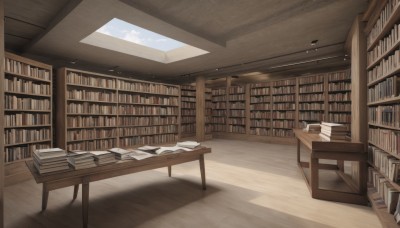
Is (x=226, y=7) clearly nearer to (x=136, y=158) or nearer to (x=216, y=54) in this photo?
(x=216, y=54)

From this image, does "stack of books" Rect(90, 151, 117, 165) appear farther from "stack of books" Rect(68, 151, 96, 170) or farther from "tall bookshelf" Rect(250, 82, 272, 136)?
"tall bookshelf" Rect(250, 82, 272, 136)

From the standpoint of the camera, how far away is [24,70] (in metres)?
3.73

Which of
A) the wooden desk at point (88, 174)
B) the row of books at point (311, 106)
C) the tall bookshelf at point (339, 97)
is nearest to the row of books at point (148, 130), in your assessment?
the wooden desk at point (88, 174)

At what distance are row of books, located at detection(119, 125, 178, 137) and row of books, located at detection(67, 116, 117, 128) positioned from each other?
40cm

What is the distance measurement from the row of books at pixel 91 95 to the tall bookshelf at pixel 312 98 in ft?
20.4

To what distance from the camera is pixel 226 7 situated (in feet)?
10.5

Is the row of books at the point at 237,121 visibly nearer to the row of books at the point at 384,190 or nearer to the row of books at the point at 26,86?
the row of books at the point at 384,190

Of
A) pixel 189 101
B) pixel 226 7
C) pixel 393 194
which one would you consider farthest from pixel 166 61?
pixel 393 194

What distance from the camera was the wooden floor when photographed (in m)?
2.00

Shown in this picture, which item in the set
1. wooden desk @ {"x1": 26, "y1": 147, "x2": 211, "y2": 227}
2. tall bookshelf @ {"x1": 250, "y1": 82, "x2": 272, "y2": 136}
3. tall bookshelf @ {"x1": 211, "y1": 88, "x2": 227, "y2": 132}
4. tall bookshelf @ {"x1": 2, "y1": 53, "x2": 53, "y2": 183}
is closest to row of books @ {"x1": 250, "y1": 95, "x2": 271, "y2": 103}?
tall bookshelf @ {"x1": 250, "y1": 82, "x2": 272, "y2": 136}

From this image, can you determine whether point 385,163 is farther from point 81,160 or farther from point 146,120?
point 146,120

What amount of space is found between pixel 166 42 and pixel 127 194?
441cm

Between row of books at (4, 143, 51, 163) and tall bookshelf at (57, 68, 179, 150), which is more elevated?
tall bookshelf at (57, 68, 179, 150)

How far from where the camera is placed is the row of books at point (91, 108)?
16.3 ft
